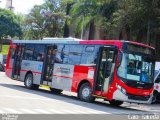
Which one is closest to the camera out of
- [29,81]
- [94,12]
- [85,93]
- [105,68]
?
[105,68]

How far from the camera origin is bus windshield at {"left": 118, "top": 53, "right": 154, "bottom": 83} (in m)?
18.7

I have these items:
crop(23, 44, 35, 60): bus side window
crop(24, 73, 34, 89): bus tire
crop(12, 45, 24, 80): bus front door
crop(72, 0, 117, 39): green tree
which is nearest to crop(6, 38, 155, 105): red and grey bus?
crop(24, 73, 34, 89): bus tire

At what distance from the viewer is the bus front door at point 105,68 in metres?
19.0

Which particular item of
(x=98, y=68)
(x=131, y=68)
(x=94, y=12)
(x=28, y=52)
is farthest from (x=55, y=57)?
(x=94, y=12)

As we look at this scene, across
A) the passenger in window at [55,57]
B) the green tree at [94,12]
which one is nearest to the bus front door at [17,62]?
the passenger in window at [55,57]

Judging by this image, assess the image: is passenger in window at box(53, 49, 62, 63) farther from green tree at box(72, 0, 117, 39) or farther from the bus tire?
green tree at box(72, 0, 117, 39)

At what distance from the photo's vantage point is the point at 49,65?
77.3 feet

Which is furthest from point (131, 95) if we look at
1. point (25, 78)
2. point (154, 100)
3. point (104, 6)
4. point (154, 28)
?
point (104, 6)

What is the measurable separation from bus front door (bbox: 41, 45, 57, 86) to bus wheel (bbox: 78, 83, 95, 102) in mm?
2977

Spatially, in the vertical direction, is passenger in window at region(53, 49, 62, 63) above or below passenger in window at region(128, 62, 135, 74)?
above

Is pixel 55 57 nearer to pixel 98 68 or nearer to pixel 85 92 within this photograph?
pixel 85 92

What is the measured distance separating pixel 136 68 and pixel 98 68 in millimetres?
1790

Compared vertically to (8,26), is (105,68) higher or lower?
lower

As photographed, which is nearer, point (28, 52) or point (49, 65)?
point (49, 65)
